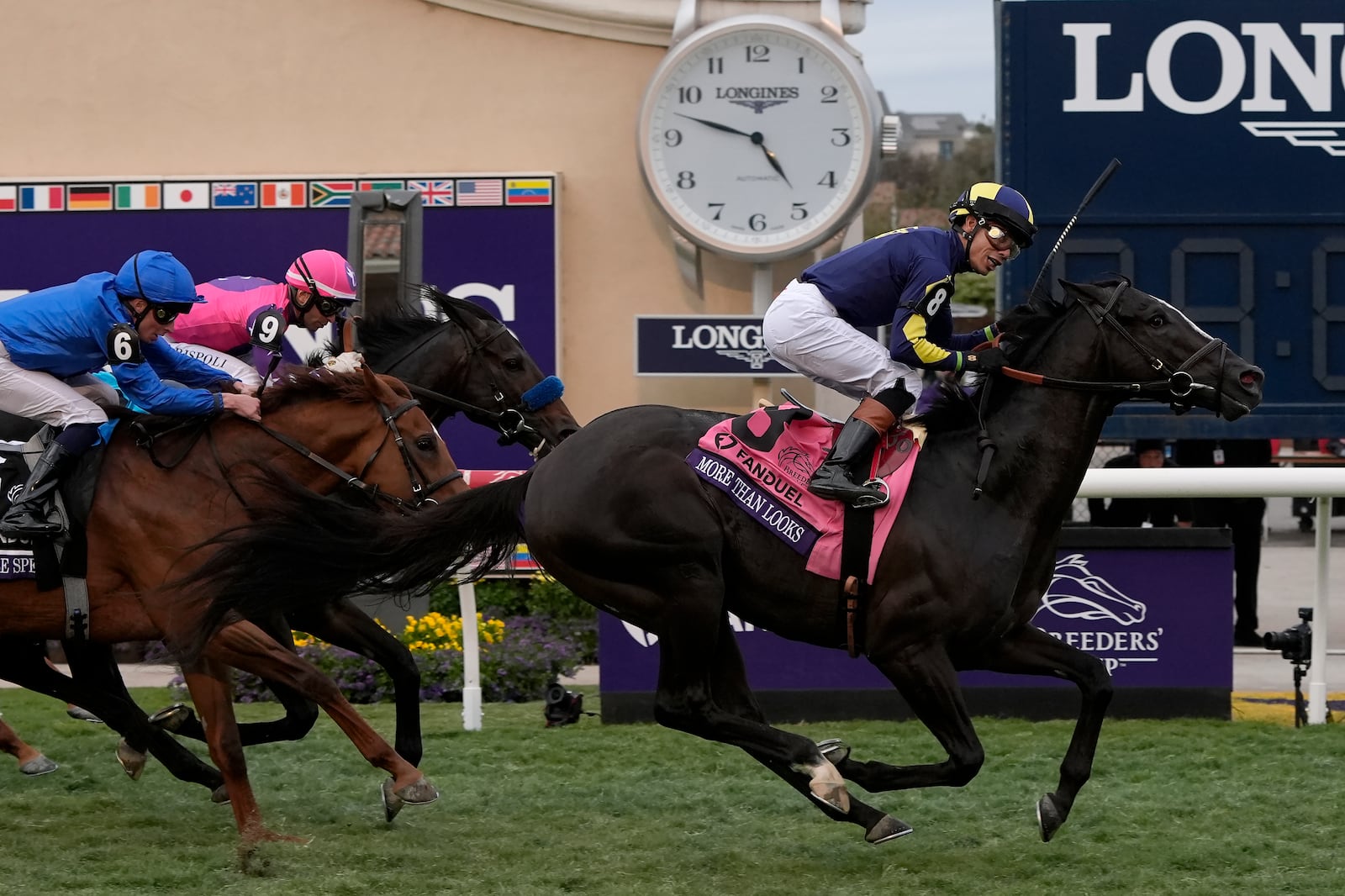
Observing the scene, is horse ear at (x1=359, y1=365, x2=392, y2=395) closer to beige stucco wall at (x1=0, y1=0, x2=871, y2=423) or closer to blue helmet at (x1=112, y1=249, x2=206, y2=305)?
blue helmet at (x1=112, y1=249, x2=206, y2=305)

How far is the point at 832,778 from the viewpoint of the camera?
172 inches

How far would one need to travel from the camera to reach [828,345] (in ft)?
15.3

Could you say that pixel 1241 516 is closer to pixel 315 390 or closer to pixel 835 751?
pixel 835 751

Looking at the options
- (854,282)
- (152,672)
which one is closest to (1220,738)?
(854,282)

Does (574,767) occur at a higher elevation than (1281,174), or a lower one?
lower

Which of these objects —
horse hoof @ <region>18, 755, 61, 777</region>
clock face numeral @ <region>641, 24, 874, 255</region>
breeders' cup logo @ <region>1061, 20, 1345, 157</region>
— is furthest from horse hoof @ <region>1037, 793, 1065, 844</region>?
clock face numeral @ <region>641, 24, 874, 255</region>

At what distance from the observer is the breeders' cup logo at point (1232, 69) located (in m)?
7.32

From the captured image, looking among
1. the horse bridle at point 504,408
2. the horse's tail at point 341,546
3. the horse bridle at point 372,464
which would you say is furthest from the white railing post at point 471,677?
the horse's tail at point 341,546

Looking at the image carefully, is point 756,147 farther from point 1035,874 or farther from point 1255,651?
point 1035,874

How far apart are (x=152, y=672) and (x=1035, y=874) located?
5146 mm

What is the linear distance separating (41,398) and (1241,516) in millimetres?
5906

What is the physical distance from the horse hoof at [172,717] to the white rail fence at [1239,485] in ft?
10.1

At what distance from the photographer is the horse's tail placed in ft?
15.1

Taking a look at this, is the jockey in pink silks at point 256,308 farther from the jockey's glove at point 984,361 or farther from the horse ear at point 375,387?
the jockey's glove at point 984,361
